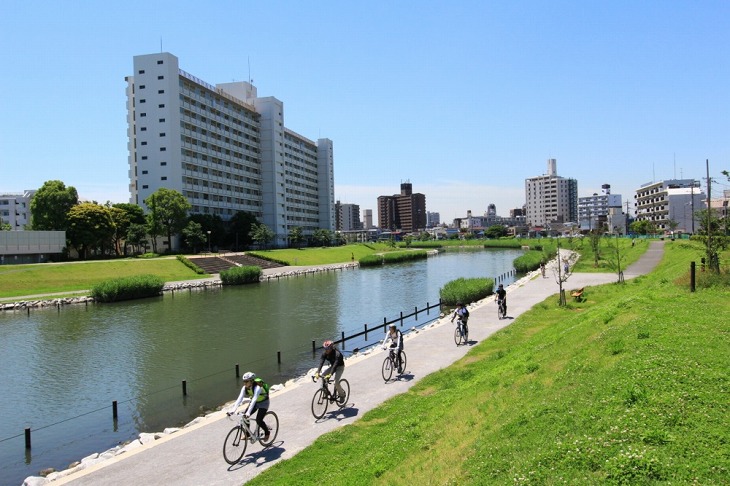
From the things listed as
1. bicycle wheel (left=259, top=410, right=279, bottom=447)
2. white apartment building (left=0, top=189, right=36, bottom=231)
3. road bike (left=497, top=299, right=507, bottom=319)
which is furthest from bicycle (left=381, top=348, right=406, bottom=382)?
white apartment building (left=0, top=189, right=36, bottom=231)

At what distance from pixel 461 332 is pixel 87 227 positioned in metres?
75.6

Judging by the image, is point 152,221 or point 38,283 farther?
point 152,221

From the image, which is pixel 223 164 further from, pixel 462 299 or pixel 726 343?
pixel 726 343

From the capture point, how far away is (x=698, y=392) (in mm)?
7691

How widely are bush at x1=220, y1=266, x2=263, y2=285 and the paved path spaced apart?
48.0 m

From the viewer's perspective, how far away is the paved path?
10.8 metres

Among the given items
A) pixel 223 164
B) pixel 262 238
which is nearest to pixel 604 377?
pixel 262 238

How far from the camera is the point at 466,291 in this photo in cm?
3900

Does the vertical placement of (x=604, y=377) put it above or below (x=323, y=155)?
below

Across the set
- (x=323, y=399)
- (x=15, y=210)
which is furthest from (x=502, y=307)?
(x=15, y=210)

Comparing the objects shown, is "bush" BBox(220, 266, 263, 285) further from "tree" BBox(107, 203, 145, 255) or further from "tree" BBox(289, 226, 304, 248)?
"tree" BBox(289, 226, 304, 248)

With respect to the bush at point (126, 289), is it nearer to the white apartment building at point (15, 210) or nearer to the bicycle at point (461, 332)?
the bicycle at point (461, 332)

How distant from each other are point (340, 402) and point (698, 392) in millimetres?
9507

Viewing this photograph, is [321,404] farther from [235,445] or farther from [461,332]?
[461,332]
